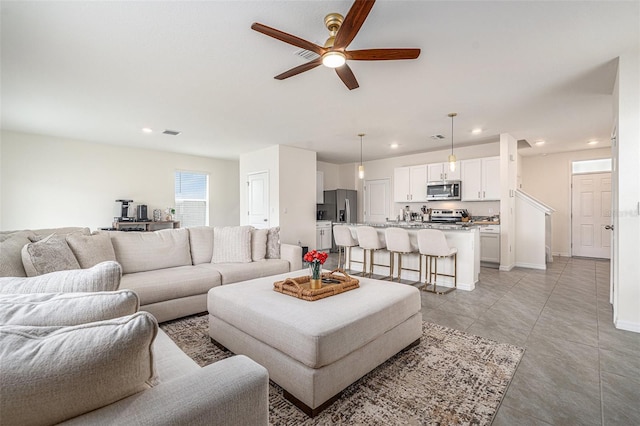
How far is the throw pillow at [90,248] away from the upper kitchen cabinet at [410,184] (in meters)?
6.07

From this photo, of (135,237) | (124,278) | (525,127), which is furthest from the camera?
(525,127)

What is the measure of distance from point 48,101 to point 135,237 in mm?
2260

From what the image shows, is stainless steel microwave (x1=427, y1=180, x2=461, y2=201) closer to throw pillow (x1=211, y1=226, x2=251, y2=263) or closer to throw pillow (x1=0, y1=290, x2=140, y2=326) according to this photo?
throw pillow (x1=211, y1=226, x2=251, y2=263)

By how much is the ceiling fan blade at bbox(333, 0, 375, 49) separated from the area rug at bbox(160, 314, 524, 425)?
2298 millimetres

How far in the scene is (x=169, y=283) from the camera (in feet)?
9.62

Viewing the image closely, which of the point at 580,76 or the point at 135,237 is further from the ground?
the point at 580,76

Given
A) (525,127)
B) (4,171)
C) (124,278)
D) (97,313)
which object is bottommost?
(124,278)

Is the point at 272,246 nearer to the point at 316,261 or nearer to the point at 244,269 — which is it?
the point at 244,269

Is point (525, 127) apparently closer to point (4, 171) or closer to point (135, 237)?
point (135, 237)

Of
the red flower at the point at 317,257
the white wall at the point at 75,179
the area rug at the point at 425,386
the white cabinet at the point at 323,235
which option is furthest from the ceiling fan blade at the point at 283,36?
the white cabinet at the point at 323,235

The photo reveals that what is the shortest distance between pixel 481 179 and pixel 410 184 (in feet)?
5.23

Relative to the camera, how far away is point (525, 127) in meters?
4.98

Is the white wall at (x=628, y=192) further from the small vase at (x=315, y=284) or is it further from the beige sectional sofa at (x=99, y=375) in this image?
the beige sectional sofa at (x=99, y=375)

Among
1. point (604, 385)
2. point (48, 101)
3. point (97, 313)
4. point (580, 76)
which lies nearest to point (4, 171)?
point (48, 101)
